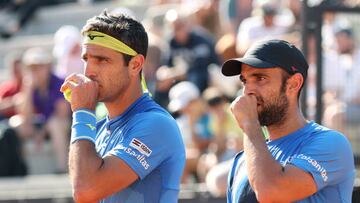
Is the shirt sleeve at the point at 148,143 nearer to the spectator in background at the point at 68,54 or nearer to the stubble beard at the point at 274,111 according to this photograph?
the stubble beard at the point at 274,111

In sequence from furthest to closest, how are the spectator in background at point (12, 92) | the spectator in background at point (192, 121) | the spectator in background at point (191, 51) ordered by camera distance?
the spectator in background at point (12, 92) → the spectator in background at point (191, 51) → the spectator in background at point (192, 121)

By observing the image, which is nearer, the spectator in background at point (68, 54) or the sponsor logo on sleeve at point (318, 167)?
the sponsor logo on sleeve at point (318, 167)

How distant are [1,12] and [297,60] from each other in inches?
557

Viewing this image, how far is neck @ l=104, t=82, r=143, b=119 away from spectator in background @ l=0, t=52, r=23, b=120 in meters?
7.43

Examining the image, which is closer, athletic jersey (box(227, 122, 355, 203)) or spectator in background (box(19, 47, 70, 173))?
athletic jersey (box(227, 122, 355, 203))

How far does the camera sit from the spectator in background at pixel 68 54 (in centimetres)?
1287

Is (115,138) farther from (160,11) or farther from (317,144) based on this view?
(160,11)

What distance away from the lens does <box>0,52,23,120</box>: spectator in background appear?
1232 centimetres

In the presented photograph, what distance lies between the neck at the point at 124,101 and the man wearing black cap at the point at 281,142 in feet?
1.67

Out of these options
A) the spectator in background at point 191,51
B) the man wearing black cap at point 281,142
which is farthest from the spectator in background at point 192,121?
the man wearing black cap at point 281,142

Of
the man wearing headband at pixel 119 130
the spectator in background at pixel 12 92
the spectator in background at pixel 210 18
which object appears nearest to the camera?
the man wearing headband at pixel 119 130

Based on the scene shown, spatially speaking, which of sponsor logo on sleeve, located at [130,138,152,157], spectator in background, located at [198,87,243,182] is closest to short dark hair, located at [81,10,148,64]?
sponsor logo on sleeve, located at [130,138,152,157]

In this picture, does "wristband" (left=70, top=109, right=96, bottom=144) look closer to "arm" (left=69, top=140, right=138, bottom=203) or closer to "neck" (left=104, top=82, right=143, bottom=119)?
"arm" (left=69, top=140, right=138, bottom=203)

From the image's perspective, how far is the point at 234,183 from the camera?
4812mm
